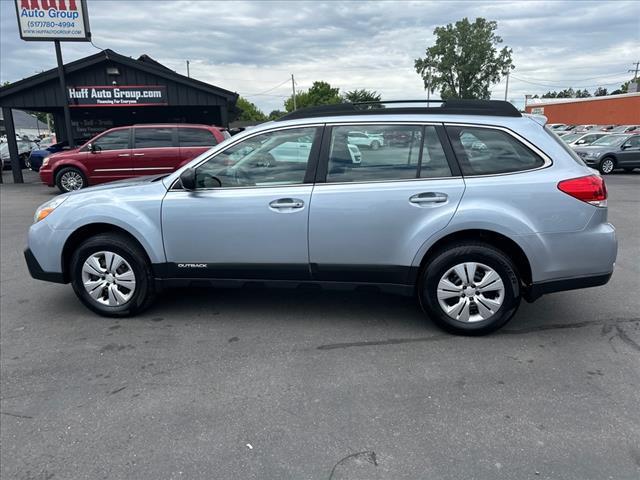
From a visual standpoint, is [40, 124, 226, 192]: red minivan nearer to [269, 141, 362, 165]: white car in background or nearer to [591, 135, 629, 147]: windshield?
[269, 141, 362, 165]: white car in background

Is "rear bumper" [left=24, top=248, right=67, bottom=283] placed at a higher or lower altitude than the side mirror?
lower

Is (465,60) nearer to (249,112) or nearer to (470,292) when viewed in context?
(249,112)

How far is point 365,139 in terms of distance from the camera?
391 cm

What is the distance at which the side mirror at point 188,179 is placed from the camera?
3.90m

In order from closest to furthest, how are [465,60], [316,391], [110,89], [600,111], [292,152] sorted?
[316,391] < [292,152] < [110,89] < [600,111] < [465,60]

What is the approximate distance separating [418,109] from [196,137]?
9.35m

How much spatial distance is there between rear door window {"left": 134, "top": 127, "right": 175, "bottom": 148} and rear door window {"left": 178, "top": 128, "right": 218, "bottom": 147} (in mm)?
267

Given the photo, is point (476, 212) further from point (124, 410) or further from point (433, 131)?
point (124, 410)

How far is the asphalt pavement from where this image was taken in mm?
2480

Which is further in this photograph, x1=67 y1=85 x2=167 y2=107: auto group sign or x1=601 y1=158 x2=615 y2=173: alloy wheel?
x1=601 y1=158 x2=615 y2=173: alloy wheel

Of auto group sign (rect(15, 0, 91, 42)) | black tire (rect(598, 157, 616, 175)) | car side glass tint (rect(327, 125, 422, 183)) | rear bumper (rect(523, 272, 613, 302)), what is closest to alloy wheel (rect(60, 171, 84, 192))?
auto group sign (rect(15, 0, 91, 42))

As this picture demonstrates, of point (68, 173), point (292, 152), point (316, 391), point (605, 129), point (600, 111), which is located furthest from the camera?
point (600, 111)

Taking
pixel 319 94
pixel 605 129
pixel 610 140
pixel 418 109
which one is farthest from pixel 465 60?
pixel 418 109

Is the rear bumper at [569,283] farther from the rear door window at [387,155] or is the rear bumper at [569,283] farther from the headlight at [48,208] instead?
the headlight at [48,208]
